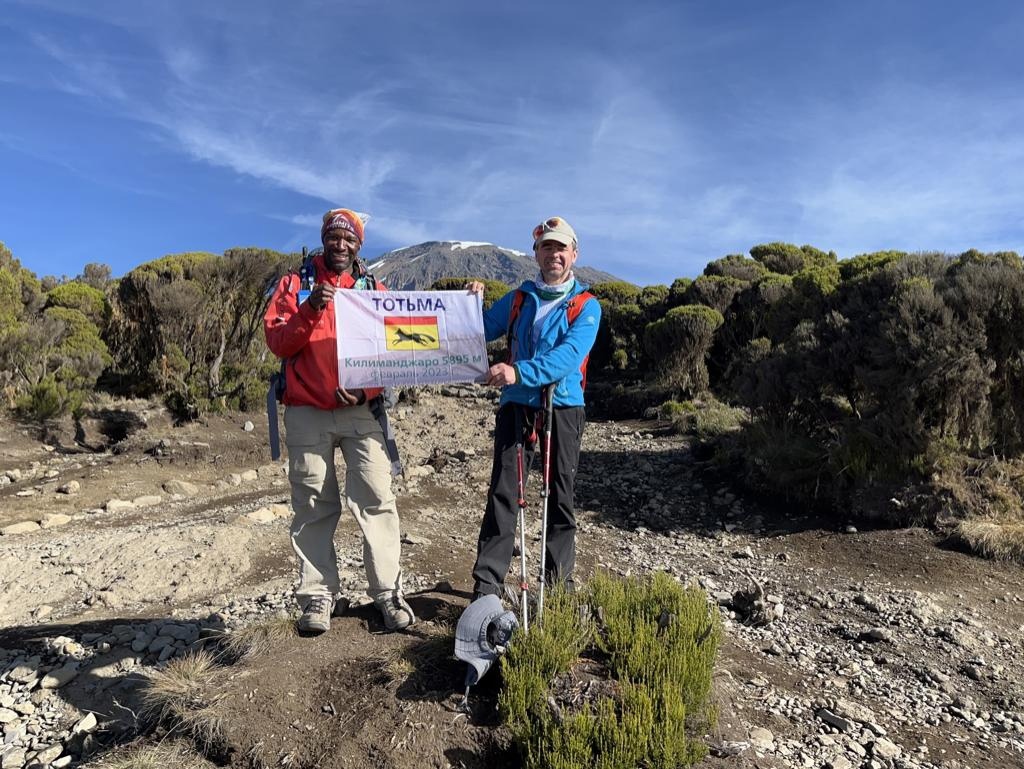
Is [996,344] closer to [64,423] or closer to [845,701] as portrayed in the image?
[845,701]

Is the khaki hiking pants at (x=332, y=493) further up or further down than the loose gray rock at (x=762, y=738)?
further up

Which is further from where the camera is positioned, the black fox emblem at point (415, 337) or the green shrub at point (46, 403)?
the green shrub at point (46, 403)

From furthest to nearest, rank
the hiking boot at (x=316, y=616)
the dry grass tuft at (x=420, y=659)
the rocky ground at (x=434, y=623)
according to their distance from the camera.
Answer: the hiking boot at (x=316, y=616) < the dry grass tuft at (x=420, y=659) < the rocky ground at (x=434, y=623)

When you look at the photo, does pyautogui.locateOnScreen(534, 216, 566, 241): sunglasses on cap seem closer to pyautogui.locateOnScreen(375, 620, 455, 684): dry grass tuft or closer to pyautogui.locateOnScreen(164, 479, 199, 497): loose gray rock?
pyautogui.locateOnScreen(375, 620, 455, 684): dry grass tuft

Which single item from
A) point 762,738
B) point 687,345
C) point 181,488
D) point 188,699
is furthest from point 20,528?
point 687,345

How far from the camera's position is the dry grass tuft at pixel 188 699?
277cm

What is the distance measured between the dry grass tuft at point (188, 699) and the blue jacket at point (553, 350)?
6.32 feet

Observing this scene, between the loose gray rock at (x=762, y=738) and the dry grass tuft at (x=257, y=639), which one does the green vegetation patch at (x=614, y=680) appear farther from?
the dry grass tuft at (x=257, y=639)

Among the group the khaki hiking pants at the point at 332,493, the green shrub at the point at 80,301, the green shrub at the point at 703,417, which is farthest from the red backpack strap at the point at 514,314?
the green shrub at the point at 80,301

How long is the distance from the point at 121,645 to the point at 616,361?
60.8 ft

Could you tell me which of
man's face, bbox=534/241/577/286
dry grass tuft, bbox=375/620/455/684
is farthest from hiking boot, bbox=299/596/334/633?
man's face, bbox=534/241/577/286

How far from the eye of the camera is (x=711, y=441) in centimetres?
1033

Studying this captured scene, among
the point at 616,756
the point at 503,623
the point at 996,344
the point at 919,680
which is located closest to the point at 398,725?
the point at 503,623

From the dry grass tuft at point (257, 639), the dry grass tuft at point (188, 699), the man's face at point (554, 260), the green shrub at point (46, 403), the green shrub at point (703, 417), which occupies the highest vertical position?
the man's face at point (554, 260)
